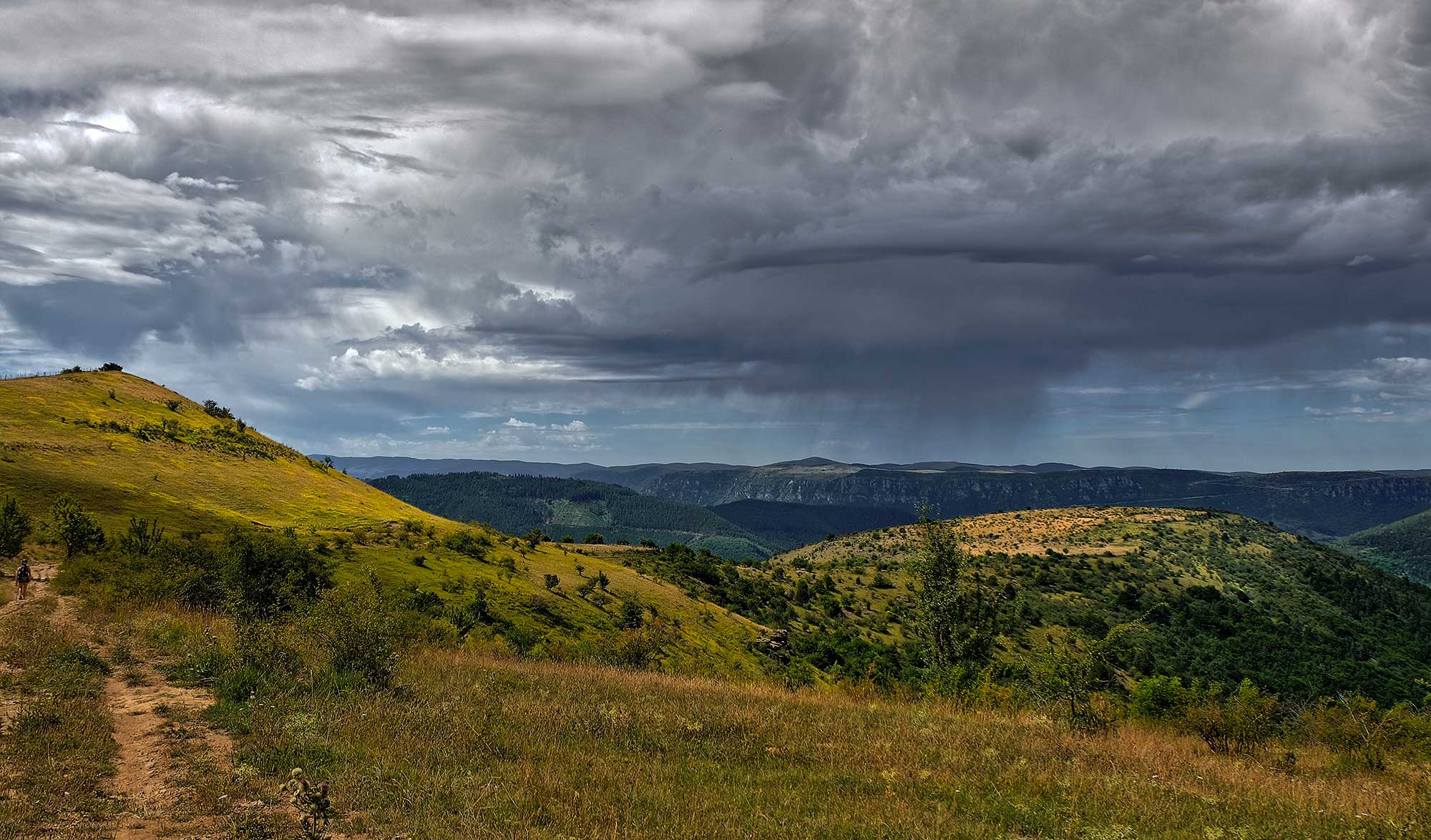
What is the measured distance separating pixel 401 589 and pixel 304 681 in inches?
923

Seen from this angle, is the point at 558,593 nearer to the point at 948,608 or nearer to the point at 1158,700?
the point at 948,608

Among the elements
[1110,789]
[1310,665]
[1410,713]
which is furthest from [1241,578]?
[1110,789]

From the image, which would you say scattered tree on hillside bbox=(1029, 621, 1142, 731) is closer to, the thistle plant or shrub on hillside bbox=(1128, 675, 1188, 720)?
shrub on hillside bbox=(1128, 675, 1188, 720)

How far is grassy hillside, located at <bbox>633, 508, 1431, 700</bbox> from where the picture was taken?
91062 millimetres

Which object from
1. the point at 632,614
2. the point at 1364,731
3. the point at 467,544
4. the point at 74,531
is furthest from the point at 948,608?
the point at 74,531

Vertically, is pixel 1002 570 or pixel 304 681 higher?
pixel 304 681

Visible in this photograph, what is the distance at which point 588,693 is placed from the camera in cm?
1588

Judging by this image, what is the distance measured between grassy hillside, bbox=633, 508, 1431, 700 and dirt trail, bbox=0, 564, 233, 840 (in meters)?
43.8

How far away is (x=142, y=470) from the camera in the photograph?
5397 centimetres

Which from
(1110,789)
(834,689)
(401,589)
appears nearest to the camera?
(1110,789)

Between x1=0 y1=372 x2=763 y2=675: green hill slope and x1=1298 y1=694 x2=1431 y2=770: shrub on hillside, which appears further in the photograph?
x1=0 y1=372 x2=763 y2=675: green hill slope

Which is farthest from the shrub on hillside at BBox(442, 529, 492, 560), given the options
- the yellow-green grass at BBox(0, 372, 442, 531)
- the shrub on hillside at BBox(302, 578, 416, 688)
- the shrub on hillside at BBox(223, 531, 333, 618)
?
the shrub on hillside at BBox(302, 578, 416, 688)

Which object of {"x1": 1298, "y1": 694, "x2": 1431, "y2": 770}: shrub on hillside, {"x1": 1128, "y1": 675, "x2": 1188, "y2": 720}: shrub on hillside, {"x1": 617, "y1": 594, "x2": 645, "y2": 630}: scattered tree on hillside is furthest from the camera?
{"x1": 617, "y1": 594, "x2": 645, "y2": 630}: scattered tree on hillside

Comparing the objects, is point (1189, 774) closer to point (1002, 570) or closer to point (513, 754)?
point (513, 754)
